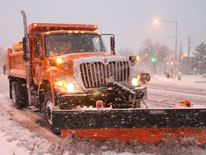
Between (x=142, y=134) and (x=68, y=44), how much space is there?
3.59 metres

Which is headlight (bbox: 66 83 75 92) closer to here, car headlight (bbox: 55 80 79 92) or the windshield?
car headlight (bbox: 55 80 79 92)

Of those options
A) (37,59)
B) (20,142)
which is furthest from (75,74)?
(37,59)

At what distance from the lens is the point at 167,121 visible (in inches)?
160

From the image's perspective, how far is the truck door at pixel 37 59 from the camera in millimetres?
6871

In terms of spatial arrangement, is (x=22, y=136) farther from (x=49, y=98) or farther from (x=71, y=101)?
(x=71, y=101)

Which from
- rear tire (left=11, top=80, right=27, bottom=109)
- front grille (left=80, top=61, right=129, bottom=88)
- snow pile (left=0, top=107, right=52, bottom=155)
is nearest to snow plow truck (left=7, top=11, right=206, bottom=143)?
front grille (left=80, top=61, right=129, bottom=88)

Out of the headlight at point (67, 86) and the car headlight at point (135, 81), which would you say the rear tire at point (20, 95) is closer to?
the headlight at point (67, 86)

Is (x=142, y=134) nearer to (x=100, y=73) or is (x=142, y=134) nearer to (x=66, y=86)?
(x=100, y=73)

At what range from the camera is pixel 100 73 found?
5.64 meters

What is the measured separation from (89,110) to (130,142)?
114cm

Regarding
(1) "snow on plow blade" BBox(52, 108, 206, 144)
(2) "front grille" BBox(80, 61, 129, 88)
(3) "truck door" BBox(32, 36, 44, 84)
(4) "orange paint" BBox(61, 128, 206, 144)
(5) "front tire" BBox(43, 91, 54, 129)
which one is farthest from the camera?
(3) "truck door" BBox(32, 36, 44, 84)

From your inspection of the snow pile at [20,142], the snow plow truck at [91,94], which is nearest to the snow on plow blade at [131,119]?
the snow plow truck at [91,94]

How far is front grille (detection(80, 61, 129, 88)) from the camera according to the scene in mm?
5535

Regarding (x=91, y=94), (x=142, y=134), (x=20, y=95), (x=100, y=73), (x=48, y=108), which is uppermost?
(x=100, y=73)
